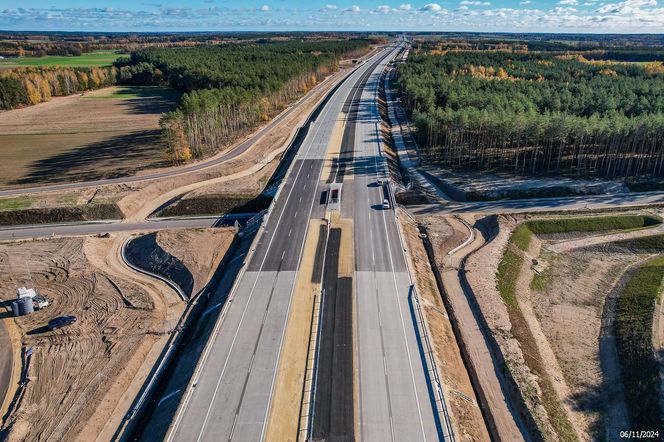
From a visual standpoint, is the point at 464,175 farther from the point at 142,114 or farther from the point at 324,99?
the point at 142,114

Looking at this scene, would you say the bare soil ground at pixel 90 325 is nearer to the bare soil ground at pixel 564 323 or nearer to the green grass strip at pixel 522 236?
the bare soil ground at pixel 564 323

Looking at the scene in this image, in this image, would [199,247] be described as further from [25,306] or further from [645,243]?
[645,243]

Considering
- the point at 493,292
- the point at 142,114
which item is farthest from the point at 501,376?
the point at 142,114

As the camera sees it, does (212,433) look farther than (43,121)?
No

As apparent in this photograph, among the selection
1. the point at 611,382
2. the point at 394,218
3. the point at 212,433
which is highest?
the point at 394,218
